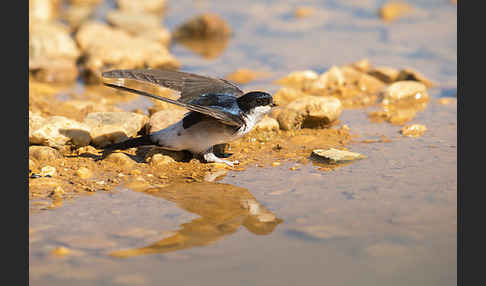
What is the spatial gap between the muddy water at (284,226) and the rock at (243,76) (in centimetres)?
231

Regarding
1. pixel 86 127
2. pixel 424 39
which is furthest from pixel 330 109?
pixel 424 39

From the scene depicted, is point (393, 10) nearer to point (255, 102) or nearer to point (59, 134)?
point (255, 102)

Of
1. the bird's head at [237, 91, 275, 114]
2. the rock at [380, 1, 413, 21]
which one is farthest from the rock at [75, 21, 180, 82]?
the rock at [380, 1, 413, 21]

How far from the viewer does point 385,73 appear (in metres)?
8.08

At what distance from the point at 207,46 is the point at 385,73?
3.56 meters

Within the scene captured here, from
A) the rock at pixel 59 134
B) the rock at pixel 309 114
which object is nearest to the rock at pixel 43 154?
the rock at pixel 59 134

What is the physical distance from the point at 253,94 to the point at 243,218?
1443mm

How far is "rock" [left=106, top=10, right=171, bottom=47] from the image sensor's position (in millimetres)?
10633

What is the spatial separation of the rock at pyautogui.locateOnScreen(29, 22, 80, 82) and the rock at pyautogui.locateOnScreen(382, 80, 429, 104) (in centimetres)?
446

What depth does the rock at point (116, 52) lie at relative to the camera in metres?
8.86

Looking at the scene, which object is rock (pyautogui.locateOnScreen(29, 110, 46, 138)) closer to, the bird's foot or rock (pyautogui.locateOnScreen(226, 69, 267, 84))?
the bird's foot

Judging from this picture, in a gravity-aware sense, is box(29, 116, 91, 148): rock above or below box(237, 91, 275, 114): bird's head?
below

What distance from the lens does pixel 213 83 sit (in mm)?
5648

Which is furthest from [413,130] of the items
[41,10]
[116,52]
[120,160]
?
[41,10]
